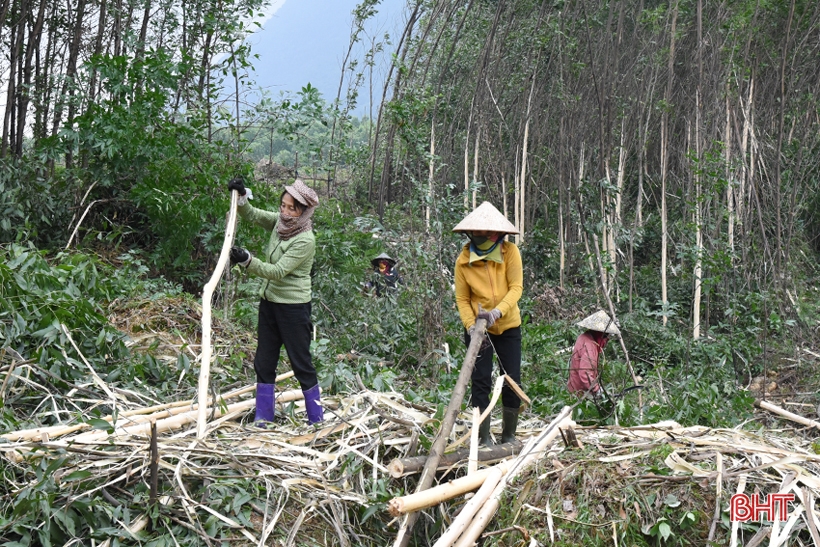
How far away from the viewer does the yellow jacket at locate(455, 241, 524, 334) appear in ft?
13.0

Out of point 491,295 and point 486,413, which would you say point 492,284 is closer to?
point 491,295

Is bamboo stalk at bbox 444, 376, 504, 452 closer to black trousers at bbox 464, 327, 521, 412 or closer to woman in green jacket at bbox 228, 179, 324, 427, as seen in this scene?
black trousers at bbox 464, 327, 521, 412

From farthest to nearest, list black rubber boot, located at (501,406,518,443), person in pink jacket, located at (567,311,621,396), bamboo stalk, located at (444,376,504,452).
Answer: person in pink jacket, located at (567,311,621,396), black rubber boot, located at (501,406,518,443), bamboo stalk, located at (444,376,504,452)

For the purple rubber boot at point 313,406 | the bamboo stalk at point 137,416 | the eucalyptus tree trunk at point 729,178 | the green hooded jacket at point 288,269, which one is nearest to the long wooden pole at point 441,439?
the purple rubber boot at point 313,406

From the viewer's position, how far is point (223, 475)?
3385 mm

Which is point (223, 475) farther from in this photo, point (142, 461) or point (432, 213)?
point (432, 213)

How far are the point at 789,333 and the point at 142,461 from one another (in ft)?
22.1

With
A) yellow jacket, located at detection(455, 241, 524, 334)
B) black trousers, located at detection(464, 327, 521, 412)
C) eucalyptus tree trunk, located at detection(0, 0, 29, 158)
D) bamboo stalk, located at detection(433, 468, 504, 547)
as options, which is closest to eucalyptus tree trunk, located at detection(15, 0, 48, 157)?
eucalyptus tree trunk, located at detection(0, 0, 29, 158)

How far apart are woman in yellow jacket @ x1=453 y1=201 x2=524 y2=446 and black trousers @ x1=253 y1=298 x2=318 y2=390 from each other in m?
0.87

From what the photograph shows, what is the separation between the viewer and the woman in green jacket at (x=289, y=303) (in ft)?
13.6

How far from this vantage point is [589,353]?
5336 millimetres

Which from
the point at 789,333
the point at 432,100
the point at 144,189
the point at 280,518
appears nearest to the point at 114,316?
the point at 144,189

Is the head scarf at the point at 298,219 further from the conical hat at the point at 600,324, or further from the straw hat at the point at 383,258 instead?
the straw hat at the point at 383,258

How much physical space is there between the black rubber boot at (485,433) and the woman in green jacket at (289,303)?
91 cm
